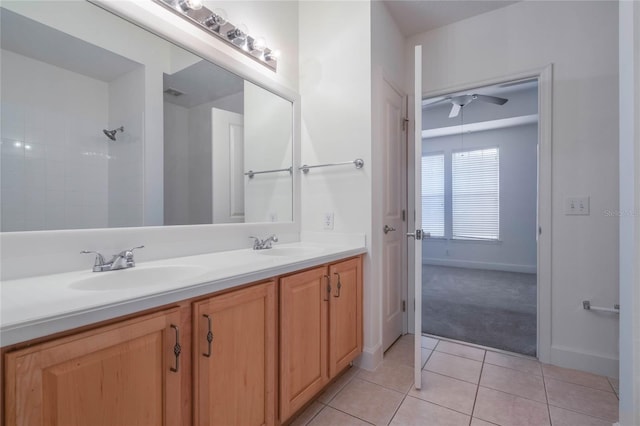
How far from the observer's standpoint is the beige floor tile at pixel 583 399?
1501 mm

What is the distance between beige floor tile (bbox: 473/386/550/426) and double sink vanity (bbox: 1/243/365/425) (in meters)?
0.84

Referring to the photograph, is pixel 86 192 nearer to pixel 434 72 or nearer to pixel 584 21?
pixel 434 72

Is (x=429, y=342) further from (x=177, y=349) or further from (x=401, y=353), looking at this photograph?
(x=177, y=349)

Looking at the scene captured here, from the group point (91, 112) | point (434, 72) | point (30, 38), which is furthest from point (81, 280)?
point (434, 72)

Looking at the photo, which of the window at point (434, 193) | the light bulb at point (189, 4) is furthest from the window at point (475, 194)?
the light bulb at point (189, 4)

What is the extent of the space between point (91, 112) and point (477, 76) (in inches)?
99.3

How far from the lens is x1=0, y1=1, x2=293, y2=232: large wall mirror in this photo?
102 centimetres

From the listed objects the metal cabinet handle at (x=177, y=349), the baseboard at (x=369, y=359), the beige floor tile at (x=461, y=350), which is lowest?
the beige floor tile at (x=461, y=350)

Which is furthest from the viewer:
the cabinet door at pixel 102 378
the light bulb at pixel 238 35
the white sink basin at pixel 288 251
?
the white sink basin at pixel 288 251

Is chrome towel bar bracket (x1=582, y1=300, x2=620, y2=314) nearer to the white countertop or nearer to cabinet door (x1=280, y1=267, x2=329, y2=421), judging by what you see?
cabinet door (x1=280, y1=267, x2=329, y2=421)

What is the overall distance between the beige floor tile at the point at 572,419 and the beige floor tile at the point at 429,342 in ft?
2.71

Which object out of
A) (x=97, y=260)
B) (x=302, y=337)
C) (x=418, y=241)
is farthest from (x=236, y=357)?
(x=418, y=241)

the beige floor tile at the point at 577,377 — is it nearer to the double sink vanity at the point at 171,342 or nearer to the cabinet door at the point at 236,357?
the double sink vanity at the point at 171,342

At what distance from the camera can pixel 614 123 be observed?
1816 mm
